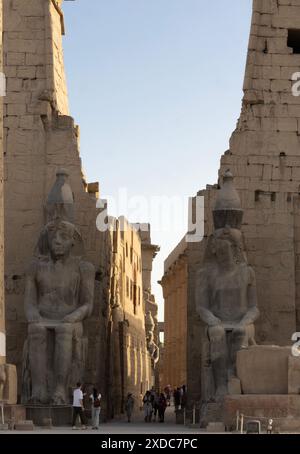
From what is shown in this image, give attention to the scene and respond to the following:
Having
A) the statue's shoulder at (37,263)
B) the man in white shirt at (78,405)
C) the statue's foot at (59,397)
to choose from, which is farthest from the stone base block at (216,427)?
the statue's shoulder at (37,263)

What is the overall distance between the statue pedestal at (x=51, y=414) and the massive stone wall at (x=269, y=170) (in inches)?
129

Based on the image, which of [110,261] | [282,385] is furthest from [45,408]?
[110,261]

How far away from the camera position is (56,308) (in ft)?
54.9

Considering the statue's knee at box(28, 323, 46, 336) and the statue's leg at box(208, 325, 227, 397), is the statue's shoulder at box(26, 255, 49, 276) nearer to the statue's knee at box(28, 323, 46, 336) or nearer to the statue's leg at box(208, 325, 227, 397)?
the statue's knee at box(28, 323, 46, 336)

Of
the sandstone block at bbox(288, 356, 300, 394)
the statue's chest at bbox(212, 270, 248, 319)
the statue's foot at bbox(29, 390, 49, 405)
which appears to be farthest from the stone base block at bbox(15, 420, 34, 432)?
the statue's chest at bbox(212, 270, 248, 319)

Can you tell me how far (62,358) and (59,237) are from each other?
1.70 meters

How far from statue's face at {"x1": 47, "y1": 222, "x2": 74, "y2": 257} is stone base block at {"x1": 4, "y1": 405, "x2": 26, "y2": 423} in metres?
2.74

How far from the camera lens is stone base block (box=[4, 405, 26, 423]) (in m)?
13.9

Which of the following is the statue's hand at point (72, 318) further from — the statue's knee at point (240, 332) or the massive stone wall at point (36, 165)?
the statue's knee at point (240, 332)

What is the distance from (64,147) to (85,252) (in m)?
1.82

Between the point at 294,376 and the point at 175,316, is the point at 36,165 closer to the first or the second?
the point at 294,376

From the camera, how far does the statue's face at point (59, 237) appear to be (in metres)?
16.6

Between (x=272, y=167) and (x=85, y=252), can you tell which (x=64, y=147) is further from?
(x=272, y=167)

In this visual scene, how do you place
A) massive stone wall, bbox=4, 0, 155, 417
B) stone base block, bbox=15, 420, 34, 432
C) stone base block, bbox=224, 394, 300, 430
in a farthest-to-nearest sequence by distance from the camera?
massive stone wall, bbox=4, 0, 155, 417, stone base block, bbox=224, 394, 300, 430, stone base block, bbox=15, 420, 34, 432
